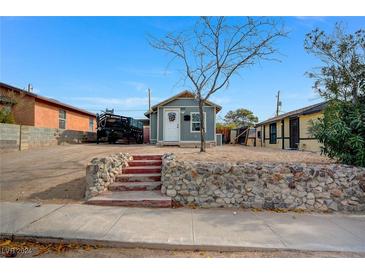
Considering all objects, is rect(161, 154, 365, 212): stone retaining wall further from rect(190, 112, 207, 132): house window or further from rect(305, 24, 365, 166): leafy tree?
rect(190, 112, 207, 132): house window

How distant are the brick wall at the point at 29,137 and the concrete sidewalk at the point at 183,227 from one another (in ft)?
26.4

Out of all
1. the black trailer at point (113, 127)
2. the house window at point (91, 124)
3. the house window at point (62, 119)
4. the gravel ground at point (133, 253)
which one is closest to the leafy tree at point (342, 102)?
the gravel ground at point (133, 253)

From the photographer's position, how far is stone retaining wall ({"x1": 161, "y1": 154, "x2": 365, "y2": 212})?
5.95 metres

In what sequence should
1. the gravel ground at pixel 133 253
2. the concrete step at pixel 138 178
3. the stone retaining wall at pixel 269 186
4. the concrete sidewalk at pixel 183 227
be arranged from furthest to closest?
the concrete step at pixel 138 178 → the stone retaining wall at pixel 269 186 → the concrete sidewalk at pixel 183 227 → the gravel ground at pixel 133 253

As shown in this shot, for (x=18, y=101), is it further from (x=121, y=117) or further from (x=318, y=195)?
(x=318, y=195)

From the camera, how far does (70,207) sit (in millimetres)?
5504

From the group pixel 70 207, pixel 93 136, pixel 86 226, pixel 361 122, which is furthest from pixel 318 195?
pixel 93 136

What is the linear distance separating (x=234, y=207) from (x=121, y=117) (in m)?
14.4

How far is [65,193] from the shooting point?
6.41 meters

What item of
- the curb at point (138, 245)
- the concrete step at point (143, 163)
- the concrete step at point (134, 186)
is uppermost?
the concrete step at point (143, 163)

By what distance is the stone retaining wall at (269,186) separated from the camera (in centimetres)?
595

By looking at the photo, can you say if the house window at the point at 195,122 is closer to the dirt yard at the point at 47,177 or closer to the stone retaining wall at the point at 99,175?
the dirt yard at the point at 47,177

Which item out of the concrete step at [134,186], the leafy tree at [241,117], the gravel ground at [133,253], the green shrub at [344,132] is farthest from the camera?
the leafy tree at [241,117]

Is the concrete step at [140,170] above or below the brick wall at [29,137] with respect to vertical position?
below
